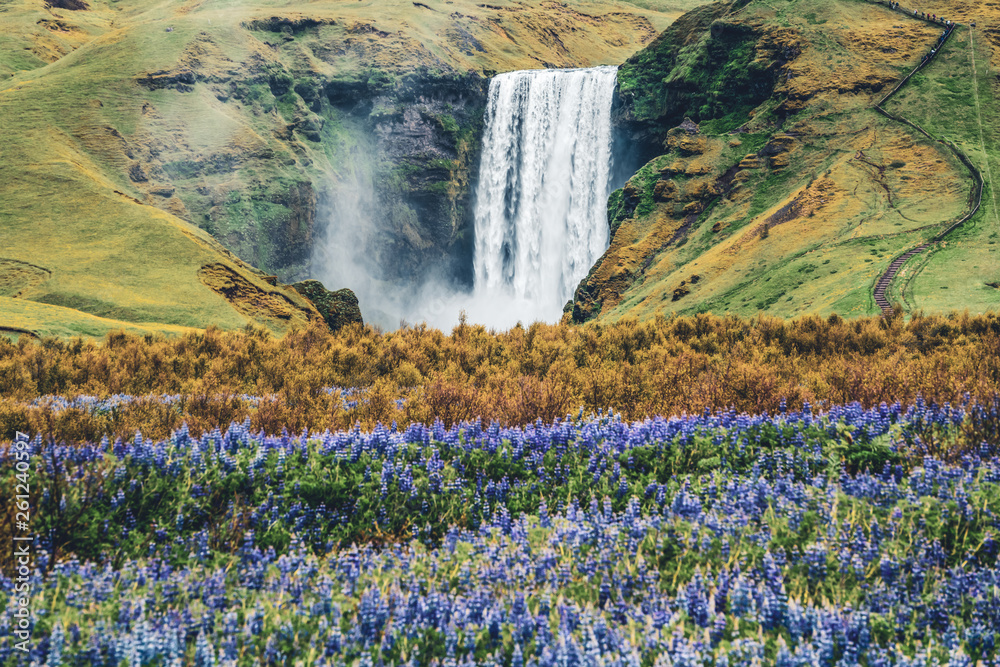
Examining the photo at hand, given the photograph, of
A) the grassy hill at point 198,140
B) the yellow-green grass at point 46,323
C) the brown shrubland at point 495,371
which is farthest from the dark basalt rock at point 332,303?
the brown shrubland at point 495,371

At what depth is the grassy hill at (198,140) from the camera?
25.5 metres

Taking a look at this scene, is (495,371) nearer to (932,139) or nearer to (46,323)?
(46,323)

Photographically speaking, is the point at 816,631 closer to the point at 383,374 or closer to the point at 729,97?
the point at 383,374

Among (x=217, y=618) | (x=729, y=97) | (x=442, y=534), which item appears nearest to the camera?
(x=217, y=618)

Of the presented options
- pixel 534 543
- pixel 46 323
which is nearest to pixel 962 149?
pixel 534 543

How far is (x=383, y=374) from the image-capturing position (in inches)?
436

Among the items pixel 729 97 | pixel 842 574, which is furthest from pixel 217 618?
pixel 729 97

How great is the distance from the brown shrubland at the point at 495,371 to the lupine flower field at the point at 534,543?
0.75 meters

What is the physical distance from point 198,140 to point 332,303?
16422mm

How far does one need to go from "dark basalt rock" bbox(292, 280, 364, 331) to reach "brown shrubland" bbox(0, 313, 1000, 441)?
1450cm

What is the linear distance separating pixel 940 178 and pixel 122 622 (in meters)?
26.1

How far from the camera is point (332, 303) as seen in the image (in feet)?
98.2

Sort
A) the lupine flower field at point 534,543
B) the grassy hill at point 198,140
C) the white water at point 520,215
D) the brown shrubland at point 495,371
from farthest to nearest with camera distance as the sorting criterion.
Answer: the white water at point 520,215, the grassy hill at point 198,140, the brown shrubland at point 495,371, the lupine flower field at point 534,543

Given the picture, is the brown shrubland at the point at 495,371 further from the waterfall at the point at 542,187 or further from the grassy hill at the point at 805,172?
the waterfall at the point at 542,187
